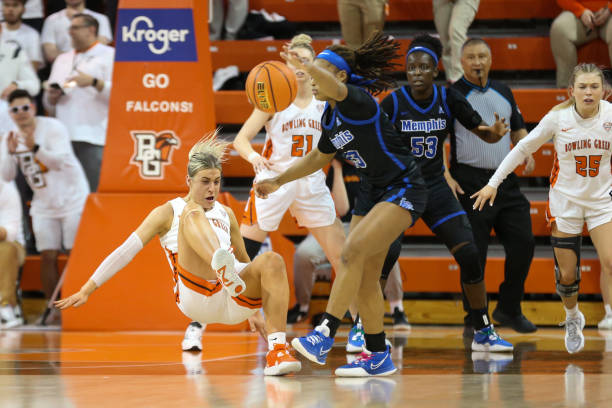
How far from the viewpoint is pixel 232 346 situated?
20.3 ft

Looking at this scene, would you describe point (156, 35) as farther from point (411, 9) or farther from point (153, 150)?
point (411, 9)

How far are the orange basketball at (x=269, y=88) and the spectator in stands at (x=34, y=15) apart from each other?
224 inches

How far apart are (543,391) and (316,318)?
4.35 metres

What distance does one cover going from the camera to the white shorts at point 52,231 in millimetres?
8461

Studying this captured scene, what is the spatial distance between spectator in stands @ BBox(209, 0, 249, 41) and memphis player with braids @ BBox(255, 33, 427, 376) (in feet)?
19.6

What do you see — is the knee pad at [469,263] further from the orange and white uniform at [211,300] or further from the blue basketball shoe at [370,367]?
the orange and white uniform at [211,300]

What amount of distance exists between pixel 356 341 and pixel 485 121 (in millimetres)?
2315

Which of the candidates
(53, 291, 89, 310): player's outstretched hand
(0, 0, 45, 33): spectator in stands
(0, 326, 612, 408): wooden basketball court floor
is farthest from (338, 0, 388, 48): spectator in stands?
(53, 291, 89, 310): player's outstretched hand

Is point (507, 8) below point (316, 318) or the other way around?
the other way around

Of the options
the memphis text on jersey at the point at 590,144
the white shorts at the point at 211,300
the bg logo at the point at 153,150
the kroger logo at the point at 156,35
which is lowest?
the white shorts at the point at 211,300

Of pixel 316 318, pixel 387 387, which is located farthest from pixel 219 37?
pixel 387 387

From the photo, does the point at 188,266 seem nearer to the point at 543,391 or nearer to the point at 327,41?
the point at 543,391

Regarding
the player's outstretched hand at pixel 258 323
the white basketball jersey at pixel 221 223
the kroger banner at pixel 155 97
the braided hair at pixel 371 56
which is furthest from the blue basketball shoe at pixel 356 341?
the kroger banner at pixel 155 97

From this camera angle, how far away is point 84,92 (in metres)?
9.05
